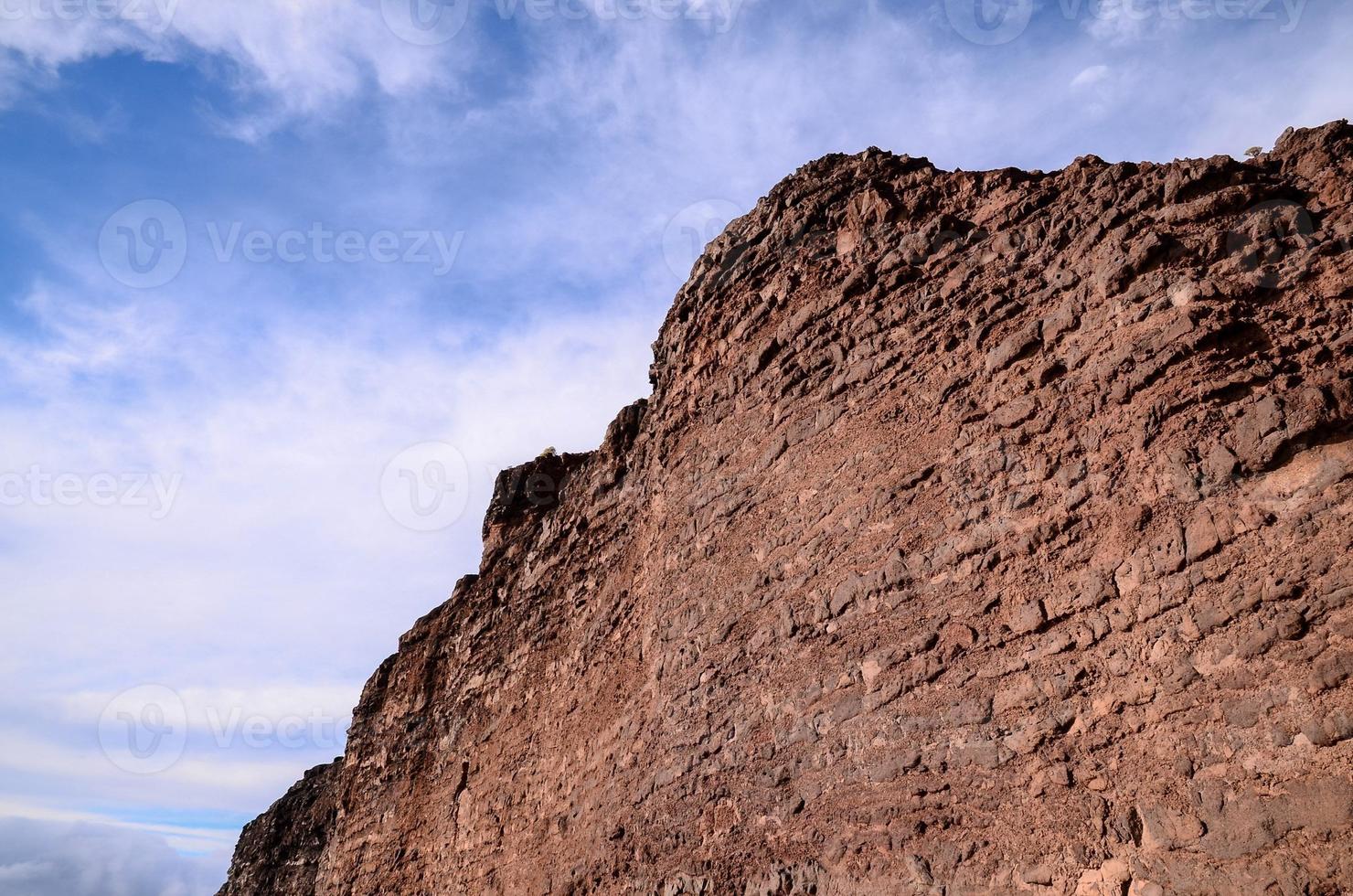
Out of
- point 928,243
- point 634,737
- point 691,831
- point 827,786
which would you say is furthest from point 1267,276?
point 634,737

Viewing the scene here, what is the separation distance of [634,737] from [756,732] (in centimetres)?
191

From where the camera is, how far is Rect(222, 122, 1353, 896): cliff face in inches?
174

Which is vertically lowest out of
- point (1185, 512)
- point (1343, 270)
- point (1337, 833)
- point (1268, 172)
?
point (1337, 833)

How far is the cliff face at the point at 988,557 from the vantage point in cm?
441

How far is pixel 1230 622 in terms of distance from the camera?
4477 mm

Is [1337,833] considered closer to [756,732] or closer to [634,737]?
[756,732]

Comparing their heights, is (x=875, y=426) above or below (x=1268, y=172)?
below

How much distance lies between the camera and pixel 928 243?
7227 mm

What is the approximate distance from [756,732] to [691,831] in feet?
3.43

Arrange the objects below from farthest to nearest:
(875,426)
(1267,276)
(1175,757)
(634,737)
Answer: (634,737) < (875,426) < (1267,276) < (1175,757)

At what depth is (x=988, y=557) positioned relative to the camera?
5.77 meters

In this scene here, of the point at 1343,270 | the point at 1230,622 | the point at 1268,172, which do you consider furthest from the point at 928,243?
the point at 1230,622

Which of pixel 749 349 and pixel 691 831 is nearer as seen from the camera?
pixel 691 831

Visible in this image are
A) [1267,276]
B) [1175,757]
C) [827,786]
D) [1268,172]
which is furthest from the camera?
[827,786]
